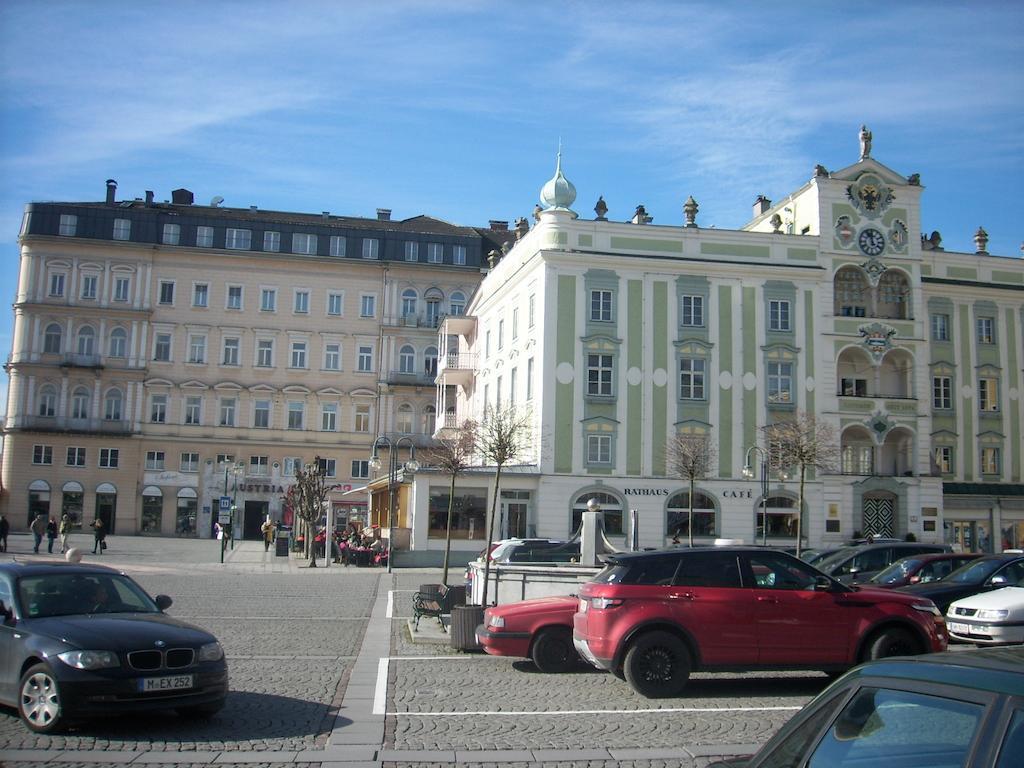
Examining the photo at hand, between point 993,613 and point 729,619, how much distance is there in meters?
5.87

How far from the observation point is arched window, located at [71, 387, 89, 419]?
219 ft

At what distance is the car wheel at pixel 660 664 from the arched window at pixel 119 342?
204ft

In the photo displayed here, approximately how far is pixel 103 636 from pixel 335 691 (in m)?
3.56

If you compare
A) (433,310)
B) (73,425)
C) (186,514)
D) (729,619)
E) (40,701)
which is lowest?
(40,701)

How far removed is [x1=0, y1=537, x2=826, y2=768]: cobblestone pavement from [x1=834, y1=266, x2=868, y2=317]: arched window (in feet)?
113

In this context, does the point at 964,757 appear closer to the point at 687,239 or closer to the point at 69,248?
the point at 687,239

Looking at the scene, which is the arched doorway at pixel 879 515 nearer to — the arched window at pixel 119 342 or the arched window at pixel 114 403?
the arched window at pixel 114 403

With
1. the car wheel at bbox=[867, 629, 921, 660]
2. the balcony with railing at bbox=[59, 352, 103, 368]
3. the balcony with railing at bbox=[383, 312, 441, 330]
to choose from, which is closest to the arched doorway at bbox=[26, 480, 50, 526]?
the balcony with railing at bbox=[59, 352, 103, 368]

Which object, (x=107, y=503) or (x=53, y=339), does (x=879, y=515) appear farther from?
(x=53, y=339)

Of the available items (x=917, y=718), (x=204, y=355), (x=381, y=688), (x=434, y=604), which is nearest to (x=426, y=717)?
(x=381, y=688)

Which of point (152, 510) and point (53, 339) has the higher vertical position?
point (53, 339)

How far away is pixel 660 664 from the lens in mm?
12102

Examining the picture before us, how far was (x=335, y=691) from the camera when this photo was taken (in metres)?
12.6

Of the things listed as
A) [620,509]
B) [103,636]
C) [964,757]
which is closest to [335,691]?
[103,636]
